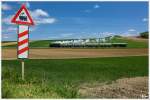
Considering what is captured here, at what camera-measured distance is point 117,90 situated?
1038 centimetres

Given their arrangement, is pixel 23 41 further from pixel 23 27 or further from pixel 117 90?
pixel 117 90

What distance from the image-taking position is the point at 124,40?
132 ft

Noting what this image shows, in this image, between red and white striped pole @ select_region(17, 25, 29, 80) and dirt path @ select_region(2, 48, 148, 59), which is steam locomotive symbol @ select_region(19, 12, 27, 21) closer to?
red and white striped pole @ select_region(17, 25, 29, 80)

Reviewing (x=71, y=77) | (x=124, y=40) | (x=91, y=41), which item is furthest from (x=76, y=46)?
(x=71, y=77)

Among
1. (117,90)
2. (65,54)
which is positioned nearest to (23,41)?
(117,90)

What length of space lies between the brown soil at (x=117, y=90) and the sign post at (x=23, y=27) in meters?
1.86

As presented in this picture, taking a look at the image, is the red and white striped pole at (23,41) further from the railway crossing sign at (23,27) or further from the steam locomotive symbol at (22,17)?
the steam locomotive symbol at (22,17)

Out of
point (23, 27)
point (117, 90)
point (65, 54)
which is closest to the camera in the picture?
point (117, 90)

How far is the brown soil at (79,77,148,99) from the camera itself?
976 cm

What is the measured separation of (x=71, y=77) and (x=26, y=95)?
4.61 meters

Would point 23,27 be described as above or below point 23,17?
below

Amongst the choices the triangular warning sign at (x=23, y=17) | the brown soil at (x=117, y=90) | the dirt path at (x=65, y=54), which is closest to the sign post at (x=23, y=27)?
the triangular warning sign at (x=23, y=17)

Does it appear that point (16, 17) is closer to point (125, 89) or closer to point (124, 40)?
point (125, 89)

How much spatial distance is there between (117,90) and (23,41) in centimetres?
282
